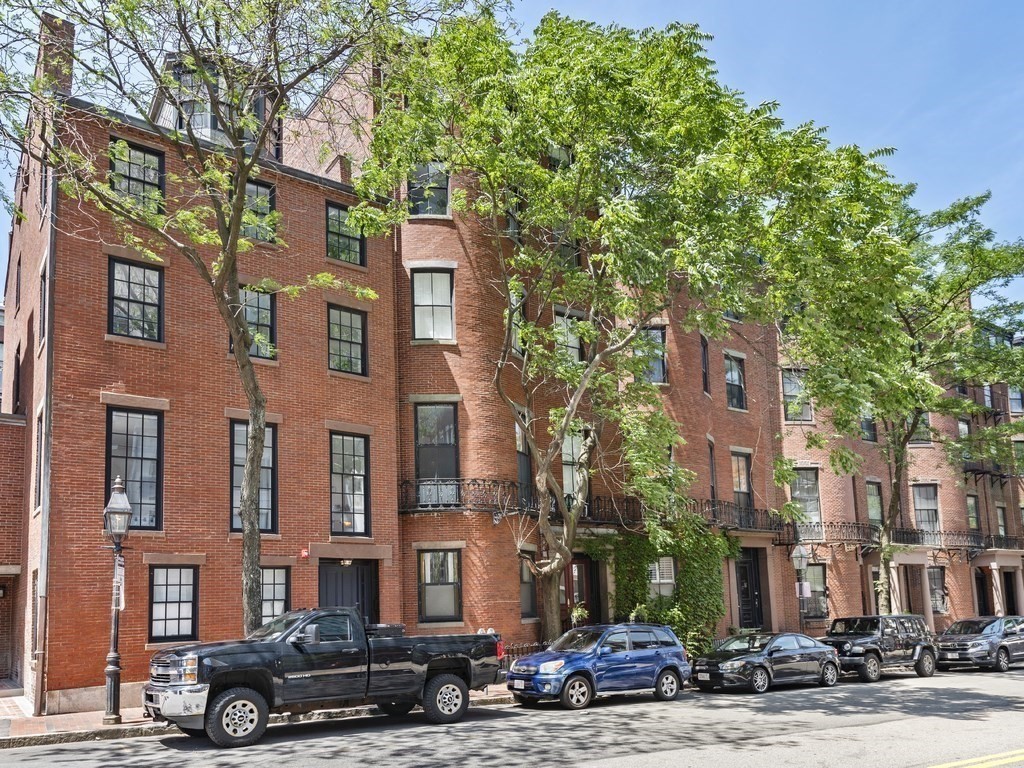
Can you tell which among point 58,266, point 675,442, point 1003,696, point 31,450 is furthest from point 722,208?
point 31,450

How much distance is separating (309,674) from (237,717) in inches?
48.8

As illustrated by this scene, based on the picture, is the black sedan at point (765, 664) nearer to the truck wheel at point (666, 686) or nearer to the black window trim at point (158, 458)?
the truck wheel at point (666, 686)

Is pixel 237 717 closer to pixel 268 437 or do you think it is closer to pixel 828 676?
pixel 268 437

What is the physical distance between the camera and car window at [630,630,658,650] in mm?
19666

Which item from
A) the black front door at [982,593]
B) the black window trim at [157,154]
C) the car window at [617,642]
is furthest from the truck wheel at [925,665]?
the black front door at [982,593]

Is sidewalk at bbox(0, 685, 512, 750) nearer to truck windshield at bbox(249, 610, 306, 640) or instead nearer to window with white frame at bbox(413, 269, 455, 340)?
truck windshield at bbox(249, 610, 306, 640)

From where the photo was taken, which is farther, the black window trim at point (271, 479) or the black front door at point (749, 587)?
the black front door at point (749, 587)

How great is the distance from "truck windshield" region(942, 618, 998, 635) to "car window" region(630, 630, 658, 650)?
1381 cm

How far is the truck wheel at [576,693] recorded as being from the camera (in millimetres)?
18156

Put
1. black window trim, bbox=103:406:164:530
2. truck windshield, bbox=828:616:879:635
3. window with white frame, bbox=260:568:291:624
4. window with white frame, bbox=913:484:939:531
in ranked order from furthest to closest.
→ window with white frame, bbox=913:484:939:531, truck windshield, bbox=828:616:879:635, window with white frame, bbox=260:568:291:624, black window trim, bbox=103:406:164:530

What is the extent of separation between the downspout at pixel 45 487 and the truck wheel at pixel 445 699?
6977mm

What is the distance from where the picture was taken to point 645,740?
13977 millimetres

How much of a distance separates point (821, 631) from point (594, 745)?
24.9m

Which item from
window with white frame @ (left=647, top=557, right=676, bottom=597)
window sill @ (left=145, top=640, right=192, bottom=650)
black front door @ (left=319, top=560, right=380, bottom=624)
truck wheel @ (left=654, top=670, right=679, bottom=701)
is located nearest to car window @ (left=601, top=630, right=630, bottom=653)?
truck wheel @ (left=654, top=670, right=679, bottom=701)
